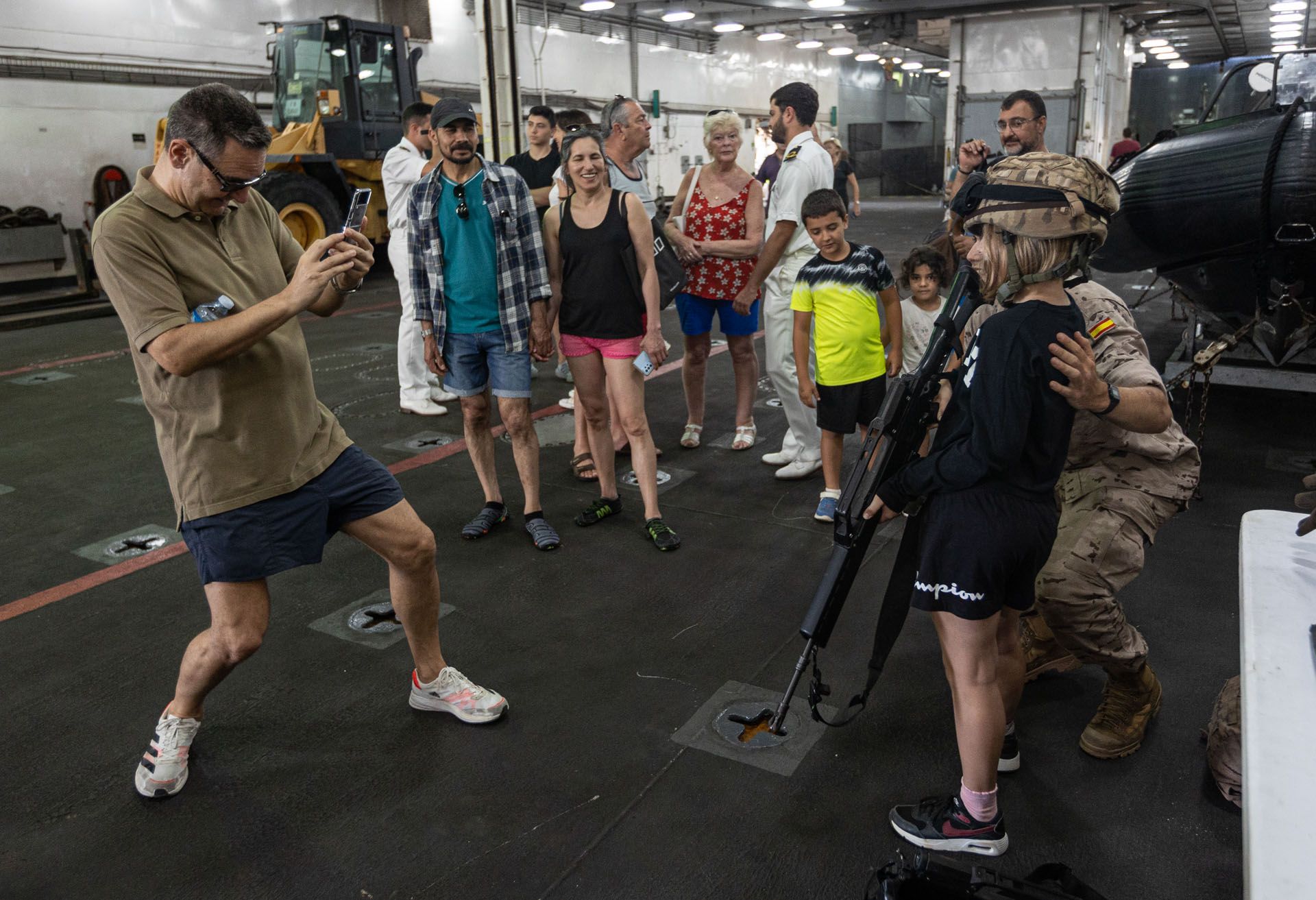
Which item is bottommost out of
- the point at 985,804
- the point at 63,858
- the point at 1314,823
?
the point at 63,858

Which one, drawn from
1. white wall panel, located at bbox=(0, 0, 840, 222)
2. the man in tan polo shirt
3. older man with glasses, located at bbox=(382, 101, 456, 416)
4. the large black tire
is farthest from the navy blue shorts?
white wall panel, located at bbox=(0, 0, 840, 222)

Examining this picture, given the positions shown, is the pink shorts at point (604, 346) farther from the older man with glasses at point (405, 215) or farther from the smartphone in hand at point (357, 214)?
the older man with glasses at point (405, 215)

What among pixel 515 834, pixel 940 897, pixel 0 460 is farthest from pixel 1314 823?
pixel 0 460

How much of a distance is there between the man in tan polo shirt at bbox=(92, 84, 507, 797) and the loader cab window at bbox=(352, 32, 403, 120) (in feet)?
38.3

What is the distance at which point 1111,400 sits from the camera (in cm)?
193

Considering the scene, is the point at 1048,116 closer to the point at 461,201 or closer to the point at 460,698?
the point at 461,201

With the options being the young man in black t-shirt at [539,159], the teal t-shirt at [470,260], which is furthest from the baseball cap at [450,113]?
the young man in black t-shirt at [539,159]

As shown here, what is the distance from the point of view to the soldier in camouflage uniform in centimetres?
235

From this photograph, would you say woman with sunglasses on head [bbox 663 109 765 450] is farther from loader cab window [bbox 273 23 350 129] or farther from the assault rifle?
loader cab window [bbox 273 23 350 129]

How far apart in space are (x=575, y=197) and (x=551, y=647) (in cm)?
190

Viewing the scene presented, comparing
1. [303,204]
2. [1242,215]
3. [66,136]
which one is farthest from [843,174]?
[66,136]

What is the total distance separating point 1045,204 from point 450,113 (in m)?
2.58

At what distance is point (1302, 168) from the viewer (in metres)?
4.23

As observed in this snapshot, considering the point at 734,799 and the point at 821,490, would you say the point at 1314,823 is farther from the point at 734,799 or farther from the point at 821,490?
the point at 821,490
